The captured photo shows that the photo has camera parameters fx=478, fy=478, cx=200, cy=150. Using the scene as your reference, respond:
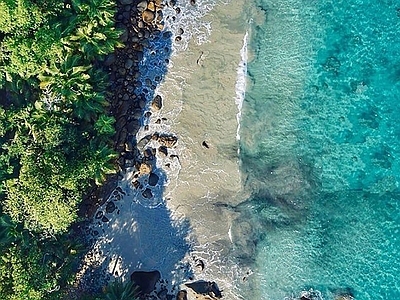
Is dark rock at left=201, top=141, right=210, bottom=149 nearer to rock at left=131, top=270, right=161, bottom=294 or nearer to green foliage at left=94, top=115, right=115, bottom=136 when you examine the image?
green foliage at left=94, top=115, right=115, bottom=136

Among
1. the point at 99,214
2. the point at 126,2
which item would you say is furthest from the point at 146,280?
the point at 126,2

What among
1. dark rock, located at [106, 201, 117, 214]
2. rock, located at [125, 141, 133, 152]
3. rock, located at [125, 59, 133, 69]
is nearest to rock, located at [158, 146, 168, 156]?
rock, located at [125, 141, 133, 152]

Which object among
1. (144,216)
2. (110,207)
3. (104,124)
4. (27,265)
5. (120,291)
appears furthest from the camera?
(110,207)

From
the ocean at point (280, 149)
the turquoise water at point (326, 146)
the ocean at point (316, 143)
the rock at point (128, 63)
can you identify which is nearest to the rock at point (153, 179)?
the ocean at point (280, 149)

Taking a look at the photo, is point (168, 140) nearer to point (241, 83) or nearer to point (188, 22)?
point (241, 83)

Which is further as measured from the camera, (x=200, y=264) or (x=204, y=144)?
(x=200, y=264)

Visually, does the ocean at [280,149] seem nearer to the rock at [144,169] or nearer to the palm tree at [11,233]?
the rock at [144,169]

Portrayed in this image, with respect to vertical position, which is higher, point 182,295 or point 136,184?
point 136,184
